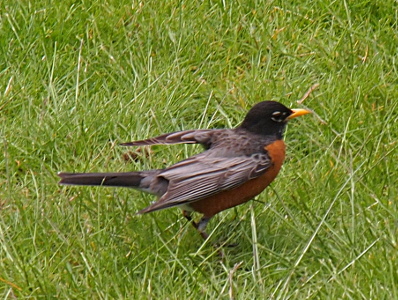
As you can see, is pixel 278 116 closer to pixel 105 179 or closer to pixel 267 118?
pixel 267 118

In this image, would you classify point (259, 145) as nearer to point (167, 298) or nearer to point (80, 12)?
point (167, 298)

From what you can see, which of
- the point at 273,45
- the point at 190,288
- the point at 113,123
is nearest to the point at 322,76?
the point at 273,45

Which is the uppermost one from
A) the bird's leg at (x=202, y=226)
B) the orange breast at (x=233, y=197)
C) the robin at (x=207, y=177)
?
the robin at (x=207, y=177)

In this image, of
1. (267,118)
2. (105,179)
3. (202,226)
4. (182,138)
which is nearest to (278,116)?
(267,118)

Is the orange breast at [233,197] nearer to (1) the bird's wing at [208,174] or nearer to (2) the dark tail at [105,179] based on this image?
(1) the bird's wing at [208,174]

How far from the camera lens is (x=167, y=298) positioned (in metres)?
4.28

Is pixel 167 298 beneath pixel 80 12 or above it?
beneath

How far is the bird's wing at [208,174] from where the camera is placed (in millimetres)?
4875

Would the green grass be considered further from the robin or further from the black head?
the black head

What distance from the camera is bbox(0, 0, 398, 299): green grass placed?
4.45 metres

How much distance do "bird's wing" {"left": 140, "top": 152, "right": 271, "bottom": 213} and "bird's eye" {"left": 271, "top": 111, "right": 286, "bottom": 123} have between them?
1.03 feet

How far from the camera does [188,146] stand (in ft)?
18.7

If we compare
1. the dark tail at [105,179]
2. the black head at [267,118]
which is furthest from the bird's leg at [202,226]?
the black head at [267,118]

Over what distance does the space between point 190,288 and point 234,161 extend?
2.96ft
